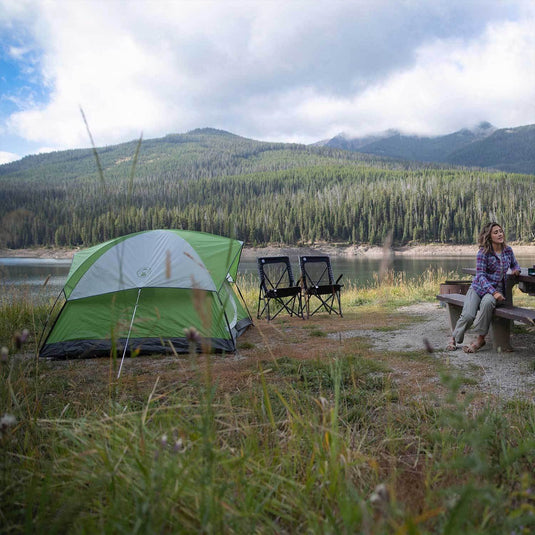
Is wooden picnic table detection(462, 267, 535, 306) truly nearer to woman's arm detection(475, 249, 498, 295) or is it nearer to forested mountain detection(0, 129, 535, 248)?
woman's arm detection(475, 249, 498, 295)

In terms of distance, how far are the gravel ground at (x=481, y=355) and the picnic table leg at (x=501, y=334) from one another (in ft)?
0.30

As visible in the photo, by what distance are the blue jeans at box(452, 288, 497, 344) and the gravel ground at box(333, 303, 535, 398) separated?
0.84 ft

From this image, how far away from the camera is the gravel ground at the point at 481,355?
3570 millimetres

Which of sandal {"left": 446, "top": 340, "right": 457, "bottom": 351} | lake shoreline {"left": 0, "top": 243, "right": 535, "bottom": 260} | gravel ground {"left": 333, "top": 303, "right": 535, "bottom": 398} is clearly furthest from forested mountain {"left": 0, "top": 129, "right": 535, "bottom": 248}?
sandal {"left": 446, "top": 340, "right": 457, "bottom": 351}

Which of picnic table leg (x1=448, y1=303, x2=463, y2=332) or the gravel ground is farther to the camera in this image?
picnic table leg (x1=448, y1=303, x2=463, y2=332)

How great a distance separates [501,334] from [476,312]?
38 cm

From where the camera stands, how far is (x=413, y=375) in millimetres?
3930

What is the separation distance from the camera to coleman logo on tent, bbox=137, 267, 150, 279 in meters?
5.41

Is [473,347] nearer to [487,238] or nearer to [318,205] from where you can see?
[487,238]

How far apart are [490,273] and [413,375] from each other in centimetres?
172

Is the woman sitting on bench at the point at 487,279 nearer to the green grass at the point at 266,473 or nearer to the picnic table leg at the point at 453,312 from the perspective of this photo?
the picnic table leg at the point at 453,312

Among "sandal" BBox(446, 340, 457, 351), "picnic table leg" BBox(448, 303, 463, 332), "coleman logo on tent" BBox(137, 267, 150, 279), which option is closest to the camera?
"sandal" BBox(446, 340, 457, 351)

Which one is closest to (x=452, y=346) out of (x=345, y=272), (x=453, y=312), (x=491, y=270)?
(x=453, y=312)

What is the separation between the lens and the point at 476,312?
4812 mm
